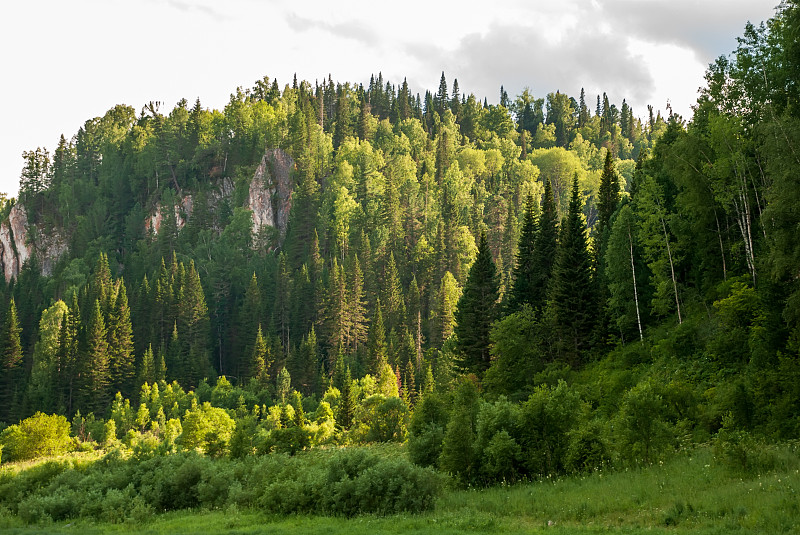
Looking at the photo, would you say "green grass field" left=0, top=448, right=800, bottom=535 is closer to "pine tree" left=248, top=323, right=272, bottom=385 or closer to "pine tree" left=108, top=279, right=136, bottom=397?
"pine tree" left=248, top=323, right=272, bottom=385

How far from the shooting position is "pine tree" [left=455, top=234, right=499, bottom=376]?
64.1 meters

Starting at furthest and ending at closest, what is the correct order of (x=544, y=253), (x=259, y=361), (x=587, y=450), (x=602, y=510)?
(x=259, y=361), (x=544, y=253), (x=587, y=450), (x=602, y=510)

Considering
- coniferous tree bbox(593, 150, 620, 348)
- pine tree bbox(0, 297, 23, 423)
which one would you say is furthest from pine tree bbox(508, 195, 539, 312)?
pine tree bbox(0, 297, 23, 423)

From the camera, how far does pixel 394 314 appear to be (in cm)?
12644

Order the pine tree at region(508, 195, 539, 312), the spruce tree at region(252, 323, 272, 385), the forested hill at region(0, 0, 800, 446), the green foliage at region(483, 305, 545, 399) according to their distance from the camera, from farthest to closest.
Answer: the spruce tree at region(252, 323, 272, 385) → the pine tree at region(508, 195, 539, 312) → the green foliage at region(483, 305, 545, 399) → the forested hill at region(0, 0, 800, 446)

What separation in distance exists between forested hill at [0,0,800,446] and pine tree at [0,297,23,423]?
0.34 m

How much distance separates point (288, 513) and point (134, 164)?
18716 cm

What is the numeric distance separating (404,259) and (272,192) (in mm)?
44040

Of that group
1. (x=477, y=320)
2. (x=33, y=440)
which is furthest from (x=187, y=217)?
(x=477, y=320)

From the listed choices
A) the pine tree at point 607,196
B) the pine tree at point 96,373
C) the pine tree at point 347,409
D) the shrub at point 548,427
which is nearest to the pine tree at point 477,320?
the pine tree at point 607,196

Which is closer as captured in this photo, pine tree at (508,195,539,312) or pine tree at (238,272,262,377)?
pine tree at (508,195,539,312)

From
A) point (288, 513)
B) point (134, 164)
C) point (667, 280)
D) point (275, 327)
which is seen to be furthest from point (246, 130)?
point (288, 513)

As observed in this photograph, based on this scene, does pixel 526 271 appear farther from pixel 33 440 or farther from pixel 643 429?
pixel 33 440

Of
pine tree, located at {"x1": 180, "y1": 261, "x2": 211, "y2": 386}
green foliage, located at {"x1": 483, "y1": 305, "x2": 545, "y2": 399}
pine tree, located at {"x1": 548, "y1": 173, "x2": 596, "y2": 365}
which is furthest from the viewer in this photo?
pine tree, located at {"x1": 180, "y1": 261, "x2": 211, "y2": 386}
